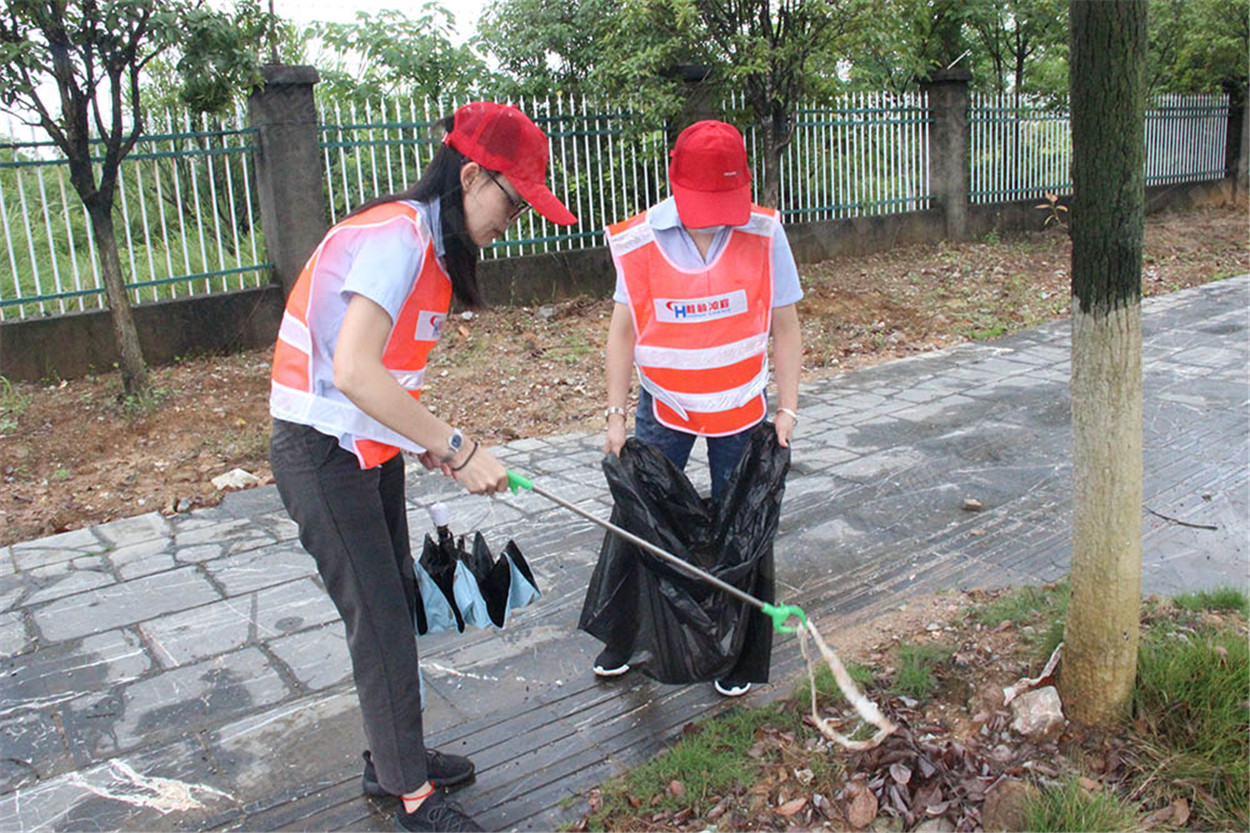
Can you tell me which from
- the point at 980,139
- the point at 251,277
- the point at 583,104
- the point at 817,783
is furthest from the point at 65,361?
the point at 980,139

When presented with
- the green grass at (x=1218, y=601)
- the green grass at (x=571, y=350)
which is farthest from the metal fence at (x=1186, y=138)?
the green grass at (x=1218, y=601)

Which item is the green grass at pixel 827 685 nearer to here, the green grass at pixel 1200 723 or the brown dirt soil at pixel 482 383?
the green grass at pixel 1200 723

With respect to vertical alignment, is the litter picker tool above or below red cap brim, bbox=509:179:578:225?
below

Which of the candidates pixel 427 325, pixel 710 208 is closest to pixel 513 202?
pixel 427 325

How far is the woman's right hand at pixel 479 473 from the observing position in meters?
2.34

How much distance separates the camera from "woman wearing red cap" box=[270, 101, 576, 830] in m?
2.17

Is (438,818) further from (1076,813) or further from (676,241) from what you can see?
(676,241)

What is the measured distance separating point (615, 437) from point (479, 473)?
2.64 feet

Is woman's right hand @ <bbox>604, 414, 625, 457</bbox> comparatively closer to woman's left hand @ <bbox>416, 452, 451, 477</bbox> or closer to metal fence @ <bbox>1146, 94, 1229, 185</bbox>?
woman's left hand @ <bbox>416, 452, 451, 477</bbox>

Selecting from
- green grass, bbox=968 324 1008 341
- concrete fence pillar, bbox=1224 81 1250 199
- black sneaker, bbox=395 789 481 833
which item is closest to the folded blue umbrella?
black sneaker, bbox=395 789 481 833

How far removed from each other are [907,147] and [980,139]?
4.51ft

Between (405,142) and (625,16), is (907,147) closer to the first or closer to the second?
(625,16)

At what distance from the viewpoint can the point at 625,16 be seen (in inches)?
372

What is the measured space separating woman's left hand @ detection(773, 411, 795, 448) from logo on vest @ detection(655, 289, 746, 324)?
1.15ft
